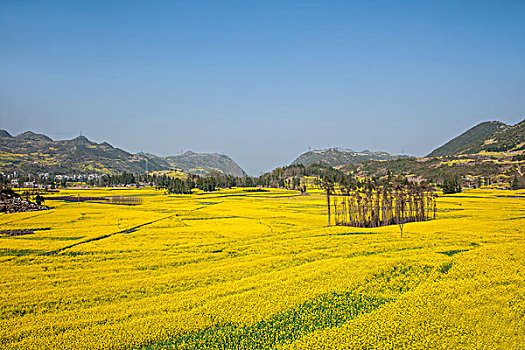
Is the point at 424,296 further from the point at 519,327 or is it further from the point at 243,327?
the point at 243,327

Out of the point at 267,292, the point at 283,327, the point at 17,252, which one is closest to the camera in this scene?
the point at 283,327

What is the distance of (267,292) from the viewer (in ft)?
80.8

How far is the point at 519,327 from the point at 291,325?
13.3 metres

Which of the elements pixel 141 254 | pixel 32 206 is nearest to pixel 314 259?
pixel 141 254

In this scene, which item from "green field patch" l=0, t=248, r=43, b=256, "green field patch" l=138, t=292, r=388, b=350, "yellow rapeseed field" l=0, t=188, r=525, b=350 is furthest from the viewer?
"green field patch" l=0, t=248, r=43, b=256

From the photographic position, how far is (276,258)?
3462 cm

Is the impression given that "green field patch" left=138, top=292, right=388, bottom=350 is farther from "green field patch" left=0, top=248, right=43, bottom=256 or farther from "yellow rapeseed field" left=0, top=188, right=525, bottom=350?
"green field patch" left=0, top=248, right=43, bottom=256

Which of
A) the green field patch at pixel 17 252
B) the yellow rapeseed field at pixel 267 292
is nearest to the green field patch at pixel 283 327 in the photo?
the yellow rapeseed field at pixel 267 292

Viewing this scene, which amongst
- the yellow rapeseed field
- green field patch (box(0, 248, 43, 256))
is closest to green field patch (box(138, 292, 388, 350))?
the yellow rapeseed field

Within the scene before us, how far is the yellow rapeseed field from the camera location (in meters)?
18.7

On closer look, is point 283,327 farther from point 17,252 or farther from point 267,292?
point 17,252

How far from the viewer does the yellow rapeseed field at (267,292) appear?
1866 centimetres

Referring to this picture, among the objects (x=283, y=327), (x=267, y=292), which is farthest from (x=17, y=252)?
(x=283, y=327)

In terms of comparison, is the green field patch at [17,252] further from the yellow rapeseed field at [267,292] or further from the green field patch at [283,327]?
the green field patch at [283,327]
